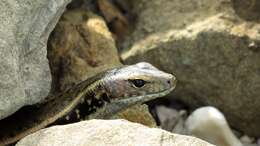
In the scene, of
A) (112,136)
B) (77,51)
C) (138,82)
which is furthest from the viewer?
(77,51)

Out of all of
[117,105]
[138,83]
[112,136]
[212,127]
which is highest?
[112,136]

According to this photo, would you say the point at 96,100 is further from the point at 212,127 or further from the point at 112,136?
the point at 212,127

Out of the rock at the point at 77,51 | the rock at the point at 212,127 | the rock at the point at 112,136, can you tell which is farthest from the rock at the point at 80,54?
the rock at the point at 112,136

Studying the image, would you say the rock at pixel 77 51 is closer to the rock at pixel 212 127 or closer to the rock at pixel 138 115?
the rock at pixel 138 115

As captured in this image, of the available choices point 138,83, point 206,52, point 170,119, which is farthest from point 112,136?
point 170,119

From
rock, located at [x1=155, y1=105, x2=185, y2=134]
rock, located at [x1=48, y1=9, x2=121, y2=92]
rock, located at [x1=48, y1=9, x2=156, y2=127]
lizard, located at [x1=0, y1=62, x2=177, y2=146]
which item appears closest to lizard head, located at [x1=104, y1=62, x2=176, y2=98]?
lizard, located at [x1=0, y1=62, x2=177, y2=146]

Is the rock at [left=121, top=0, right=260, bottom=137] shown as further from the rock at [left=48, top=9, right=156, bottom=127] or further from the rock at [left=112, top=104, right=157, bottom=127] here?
the rock at [left=112, top=104, right=157, bottom=127]

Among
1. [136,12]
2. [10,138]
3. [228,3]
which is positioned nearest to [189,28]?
[228,3]
